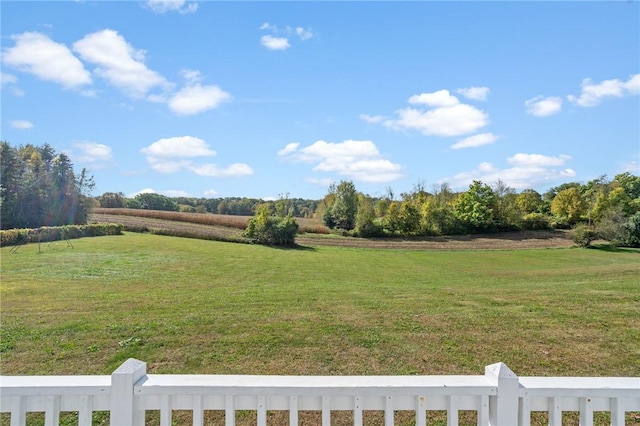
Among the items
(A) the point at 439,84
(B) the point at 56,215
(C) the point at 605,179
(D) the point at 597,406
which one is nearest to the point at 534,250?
(A) the point at 439,84

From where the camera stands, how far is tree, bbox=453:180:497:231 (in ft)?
100

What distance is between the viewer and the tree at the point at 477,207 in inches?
1204

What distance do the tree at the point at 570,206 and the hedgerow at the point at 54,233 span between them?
37.4 meters

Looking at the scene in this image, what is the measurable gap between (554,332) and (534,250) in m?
22.2

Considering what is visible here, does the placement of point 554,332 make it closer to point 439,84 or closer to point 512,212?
point 439,84

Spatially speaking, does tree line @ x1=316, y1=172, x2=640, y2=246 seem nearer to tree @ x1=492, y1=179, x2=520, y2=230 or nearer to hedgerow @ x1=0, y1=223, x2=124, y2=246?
tree @ x1=492, y1=179, x2=520, y2=230

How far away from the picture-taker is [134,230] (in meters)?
24.3

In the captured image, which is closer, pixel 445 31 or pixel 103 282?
pixel 445 31

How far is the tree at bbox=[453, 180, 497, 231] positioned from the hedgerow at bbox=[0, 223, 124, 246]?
93.5ft

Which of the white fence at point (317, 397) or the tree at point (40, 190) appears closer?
the white fence at point (317, 397)

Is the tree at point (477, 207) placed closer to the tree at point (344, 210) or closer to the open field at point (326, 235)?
the open field at point (326, 235)

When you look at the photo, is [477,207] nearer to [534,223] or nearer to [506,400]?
[534,223]

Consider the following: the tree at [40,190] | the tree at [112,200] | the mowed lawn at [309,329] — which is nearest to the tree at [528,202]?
the mowed lawn at [309,329]

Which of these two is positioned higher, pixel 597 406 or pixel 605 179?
pixel 605 179
